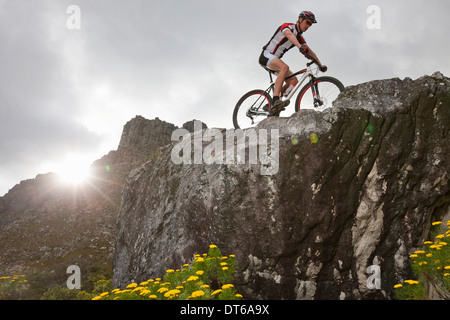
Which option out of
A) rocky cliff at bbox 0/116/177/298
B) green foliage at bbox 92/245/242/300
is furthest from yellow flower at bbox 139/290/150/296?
rocky cliff at bbox 0/116/177/298

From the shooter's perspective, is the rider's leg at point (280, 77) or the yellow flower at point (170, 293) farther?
the rider's leg at point (280, 77)

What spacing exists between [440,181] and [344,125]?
86.2 inches

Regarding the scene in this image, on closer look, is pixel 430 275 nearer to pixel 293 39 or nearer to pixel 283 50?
pixel 293 39

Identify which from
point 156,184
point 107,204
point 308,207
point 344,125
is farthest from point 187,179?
point 107,204

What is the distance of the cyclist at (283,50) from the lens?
25.4ft

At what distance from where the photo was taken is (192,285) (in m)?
4.49

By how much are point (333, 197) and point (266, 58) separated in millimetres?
4356

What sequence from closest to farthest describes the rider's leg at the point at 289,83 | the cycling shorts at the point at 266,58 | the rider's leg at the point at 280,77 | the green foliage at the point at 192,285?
the green foliage at the point at 192,285, the rider's leg at the point at 280,77, the rider's leg at the point at 289,83, the cycling shorts at the point at 266,58

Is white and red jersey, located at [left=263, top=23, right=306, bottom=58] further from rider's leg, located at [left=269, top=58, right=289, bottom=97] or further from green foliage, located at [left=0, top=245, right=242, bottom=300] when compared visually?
green foliage, located at [left=0, top=245, right=242, bottom=300]

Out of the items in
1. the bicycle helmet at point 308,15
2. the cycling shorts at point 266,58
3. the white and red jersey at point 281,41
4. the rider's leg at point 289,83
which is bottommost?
the rider's leg at point 289,83

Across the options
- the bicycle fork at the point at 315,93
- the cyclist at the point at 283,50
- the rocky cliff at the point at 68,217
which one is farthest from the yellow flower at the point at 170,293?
the rocky cliff at the point at 68,217

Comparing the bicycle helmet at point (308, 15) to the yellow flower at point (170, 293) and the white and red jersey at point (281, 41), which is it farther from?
the yellow flower at point (170, 293)

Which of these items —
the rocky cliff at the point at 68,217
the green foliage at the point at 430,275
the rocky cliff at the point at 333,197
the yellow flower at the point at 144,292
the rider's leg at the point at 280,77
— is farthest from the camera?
the rocky cliff at the point at 68,217

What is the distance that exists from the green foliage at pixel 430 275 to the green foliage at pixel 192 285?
8.56ft
